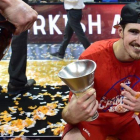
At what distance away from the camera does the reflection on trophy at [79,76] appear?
3.79 ft

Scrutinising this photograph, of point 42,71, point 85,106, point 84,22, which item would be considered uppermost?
point 85,106

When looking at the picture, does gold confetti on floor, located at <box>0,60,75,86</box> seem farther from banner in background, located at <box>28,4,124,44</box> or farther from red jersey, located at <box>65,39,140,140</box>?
red jersey, located at <box>65,39,140,140</box>

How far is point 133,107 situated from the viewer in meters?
1.45

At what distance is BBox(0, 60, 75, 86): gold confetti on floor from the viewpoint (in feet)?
11.1

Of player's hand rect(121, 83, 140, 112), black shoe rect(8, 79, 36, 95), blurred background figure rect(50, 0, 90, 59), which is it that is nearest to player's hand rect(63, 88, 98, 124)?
player's hand rect(121, 83, 140, 112)

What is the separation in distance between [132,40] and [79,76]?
48 cm

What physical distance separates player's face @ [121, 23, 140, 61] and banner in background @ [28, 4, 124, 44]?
397 centimetres

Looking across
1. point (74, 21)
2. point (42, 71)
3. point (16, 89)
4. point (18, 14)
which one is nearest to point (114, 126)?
point (18, 14)

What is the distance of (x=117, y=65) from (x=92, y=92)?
19.4 inches

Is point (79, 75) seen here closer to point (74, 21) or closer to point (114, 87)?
point (114, 87)

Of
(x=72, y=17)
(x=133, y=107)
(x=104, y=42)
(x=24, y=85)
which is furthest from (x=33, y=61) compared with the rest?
(x=133, y=107)

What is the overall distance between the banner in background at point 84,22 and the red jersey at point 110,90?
382 cm

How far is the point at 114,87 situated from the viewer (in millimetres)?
1656

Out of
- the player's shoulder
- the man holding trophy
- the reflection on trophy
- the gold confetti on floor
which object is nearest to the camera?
the reflection on trophy
